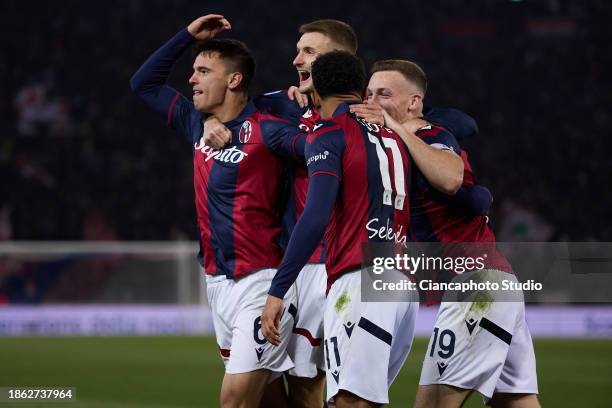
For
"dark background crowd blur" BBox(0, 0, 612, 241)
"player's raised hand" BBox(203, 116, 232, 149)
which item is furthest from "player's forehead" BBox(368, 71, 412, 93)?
"dark background crowd blur" BBox(0, 0, 612, 241)

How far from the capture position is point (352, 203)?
4246mm

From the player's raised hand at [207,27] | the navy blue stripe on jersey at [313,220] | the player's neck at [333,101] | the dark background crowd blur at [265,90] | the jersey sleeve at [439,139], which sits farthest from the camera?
the dark background crowd blur at [265,90]

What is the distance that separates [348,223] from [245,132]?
1.20 m

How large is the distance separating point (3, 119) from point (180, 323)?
26.5 feet

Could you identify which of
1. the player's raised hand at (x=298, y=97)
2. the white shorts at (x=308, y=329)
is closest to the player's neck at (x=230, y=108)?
the player's raised hand at (x=298, y=97)

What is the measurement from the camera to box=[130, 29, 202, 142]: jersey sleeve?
560 cm

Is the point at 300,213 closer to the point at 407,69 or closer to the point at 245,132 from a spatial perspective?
the point at 245,132

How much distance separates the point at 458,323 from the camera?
468 centimetres

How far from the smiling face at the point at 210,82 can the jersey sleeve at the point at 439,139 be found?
1.22 m

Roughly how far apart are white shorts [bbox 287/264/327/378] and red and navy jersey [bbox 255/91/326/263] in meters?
0.15

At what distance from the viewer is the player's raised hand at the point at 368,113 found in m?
4.25

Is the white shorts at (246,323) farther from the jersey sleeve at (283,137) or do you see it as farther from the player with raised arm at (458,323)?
the player with raised arm at (458,323)

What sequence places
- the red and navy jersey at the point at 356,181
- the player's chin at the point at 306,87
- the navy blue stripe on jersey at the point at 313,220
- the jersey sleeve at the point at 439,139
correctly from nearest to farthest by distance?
the navy blue stripe on jersey at the point at 313,220, the red and navy jersey at the point at 356,181, the jersey sleeve at the point at 439,139, the player's chin at the point at 306,87

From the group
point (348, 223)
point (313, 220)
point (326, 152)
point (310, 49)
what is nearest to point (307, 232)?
point (313, 220)
